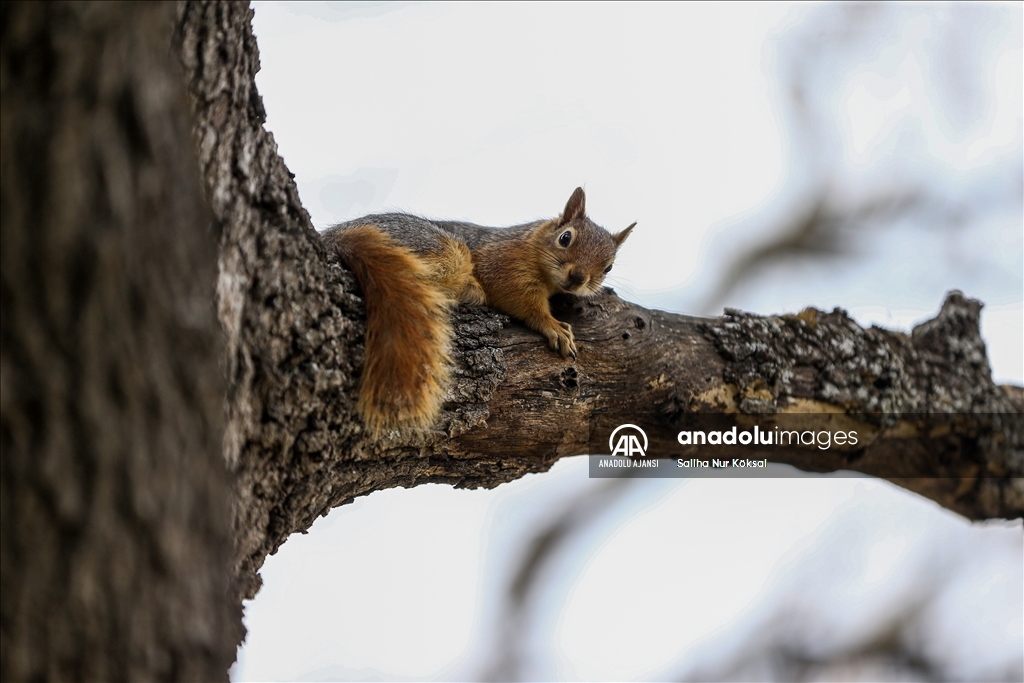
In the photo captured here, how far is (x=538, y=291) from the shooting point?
2797 millimetres

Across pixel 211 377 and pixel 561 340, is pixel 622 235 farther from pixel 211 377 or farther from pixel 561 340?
pixel 211 377

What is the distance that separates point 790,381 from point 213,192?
1985 millimetres

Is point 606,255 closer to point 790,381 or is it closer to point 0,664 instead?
point 790,381

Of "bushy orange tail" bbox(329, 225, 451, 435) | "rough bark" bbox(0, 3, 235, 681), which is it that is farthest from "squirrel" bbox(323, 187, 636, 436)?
"rough bark" bbox(0, 3, 235, 681)

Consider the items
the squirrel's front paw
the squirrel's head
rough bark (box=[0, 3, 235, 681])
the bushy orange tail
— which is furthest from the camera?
the squirrel's head

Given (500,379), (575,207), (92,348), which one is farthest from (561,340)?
(92,348)

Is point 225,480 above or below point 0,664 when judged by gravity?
above

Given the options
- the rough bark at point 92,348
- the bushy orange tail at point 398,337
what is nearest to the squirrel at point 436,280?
the bushy orange tail at point 398,337

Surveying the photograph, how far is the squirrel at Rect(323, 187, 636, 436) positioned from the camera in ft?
6.42

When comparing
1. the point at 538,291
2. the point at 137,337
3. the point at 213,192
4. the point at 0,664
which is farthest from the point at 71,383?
the point at 538,291

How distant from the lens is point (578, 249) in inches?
124

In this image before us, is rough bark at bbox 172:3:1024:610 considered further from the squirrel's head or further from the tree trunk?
the squirrel's head

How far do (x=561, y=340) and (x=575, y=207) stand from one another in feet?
3.26

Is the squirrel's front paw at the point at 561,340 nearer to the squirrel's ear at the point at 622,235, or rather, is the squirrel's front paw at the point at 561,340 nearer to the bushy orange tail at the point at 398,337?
the bushy orange tail at the point at 398,337
